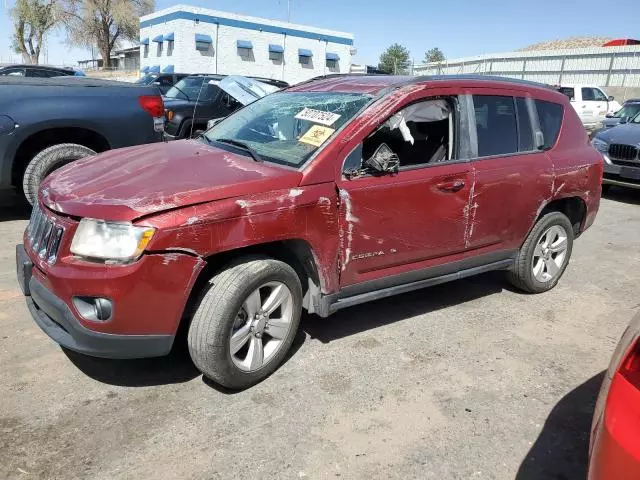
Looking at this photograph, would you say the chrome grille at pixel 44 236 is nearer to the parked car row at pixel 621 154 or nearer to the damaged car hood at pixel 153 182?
the damaged car hood at pixel 153 182

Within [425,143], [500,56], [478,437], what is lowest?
[478,437]

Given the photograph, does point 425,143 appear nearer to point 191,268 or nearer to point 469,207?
point 469,207

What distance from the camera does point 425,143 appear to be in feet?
12.9

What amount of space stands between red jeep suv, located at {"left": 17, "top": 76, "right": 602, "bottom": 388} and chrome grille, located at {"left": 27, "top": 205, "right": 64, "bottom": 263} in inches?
0.6

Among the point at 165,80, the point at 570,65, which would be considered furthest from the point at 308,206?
the point at 570,65

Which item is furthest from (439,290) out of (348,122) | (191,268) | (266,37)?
(266,37)

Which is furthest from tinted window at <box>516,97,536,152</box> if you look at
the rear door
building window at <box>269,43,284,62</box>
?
building window at <box>269,43,284,62</box>

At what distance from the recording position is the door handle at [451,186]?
147 inches

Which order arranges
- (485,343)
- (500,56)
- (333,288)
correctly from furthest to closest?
(500,56), (485,343), (333,288)

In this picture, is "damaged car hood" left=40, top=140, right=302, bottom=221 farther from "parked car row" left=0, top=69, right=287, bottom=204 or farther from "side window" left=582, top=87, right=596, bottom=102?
"side window" left=582, top=87, right=596, bottom=102

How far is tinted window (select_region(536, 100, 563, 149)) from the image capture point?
4.59 meters

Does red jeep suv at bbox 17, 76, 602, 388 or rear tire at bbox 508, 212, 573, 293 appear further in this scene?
rear tire at bbox 508, 212, 573, 293

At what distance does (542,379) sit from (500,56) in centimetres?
3595

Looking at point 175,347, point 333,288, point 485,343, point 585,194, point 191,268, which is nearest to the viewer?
point 191,268
